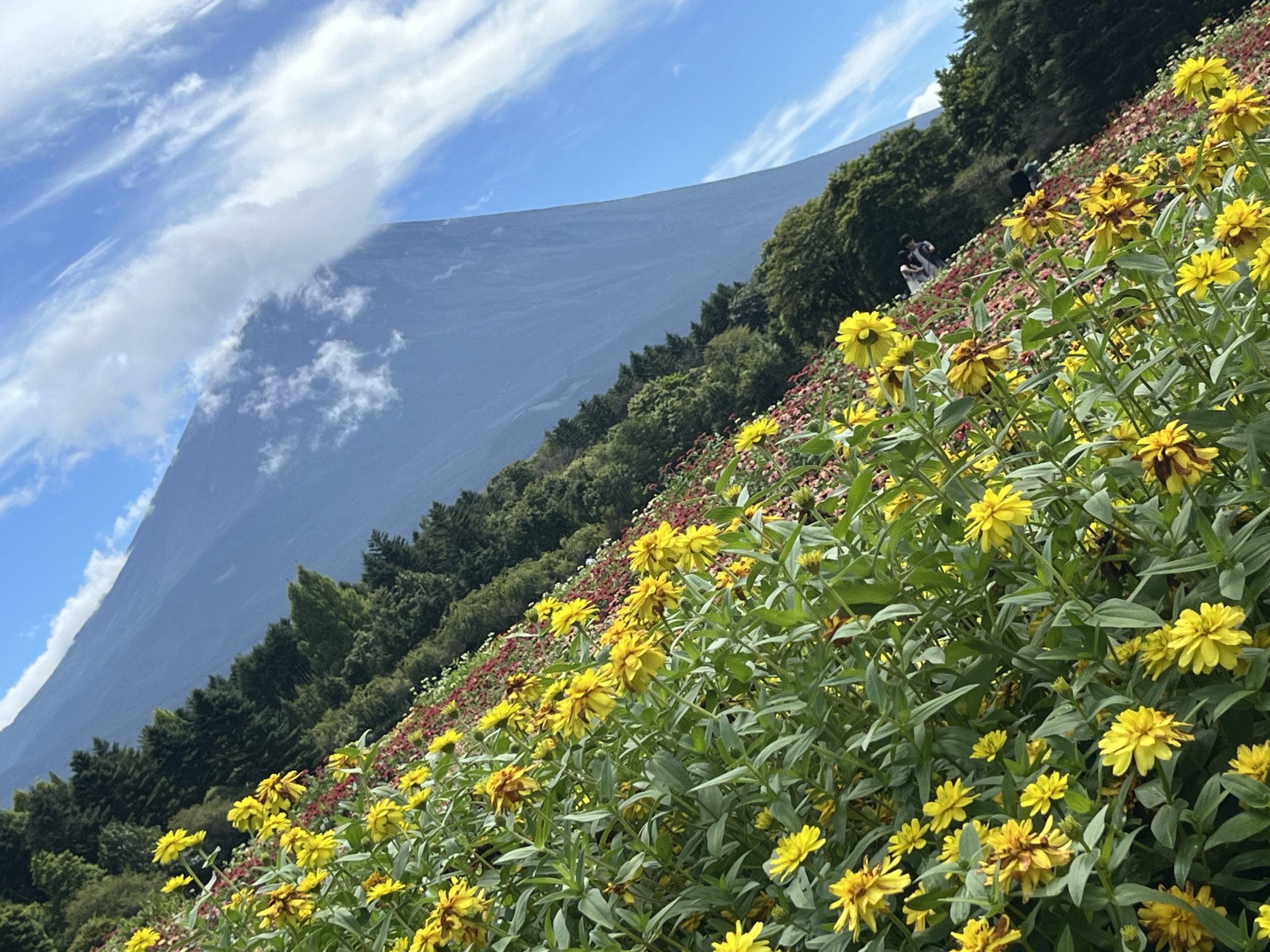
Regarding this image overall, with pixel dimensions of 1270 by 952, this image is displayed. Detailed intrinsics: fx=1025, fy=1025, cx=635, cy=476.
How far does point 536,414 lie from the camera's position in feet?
626

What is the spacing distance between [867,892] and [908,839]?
0.88 ft

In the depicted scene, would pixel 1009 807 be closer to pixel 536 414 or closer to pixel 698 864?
pixel 698 864

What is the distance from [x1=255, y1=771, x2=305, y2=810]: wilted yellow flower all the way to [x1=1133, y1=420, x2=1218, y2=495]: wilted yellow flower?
8.54ft

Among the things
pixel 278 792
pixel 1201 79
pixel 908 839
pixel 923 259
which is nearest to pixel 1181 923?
pixel 908 839

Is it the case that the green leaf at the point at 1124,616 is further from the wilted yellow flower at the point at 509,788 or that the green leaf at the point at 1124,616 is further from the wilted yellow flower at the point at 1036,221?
the wilted yellow flower at the point at 509,788

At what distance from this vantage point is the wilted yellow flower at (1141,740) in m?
1.35

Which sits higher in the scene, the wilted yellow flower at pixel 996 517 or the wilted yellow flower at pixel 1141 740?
the wilted yellow flower at pixel 996 517

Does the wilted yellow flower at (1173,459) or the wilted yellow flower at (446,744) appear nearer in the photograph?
the wilted yellow flower at (1173,459)

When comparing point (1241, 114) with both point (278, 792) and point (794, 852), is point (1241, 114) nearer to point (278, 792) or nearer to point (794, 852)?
point (794, 852)

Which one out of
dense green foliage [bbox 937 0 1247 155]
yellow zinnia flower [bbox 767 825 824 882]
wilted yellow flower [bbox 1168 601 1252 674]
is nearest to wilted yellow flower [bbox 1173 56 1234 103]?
wilted yellow flower [bbox 1168 601 1252 674]

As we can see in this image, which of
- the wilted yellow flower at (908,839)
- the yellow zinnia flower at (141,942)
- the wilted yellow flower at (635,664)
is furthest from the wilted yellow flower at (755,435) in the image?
the yellow zinnia flower at (141,942)

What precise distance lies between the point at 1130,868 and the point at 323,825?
823 cm

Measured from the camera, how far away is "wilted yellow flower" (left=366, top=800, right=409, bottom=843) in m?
2.53

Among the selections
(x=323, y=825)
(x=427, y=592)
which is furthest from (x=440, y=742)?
(x=427, y=592)
